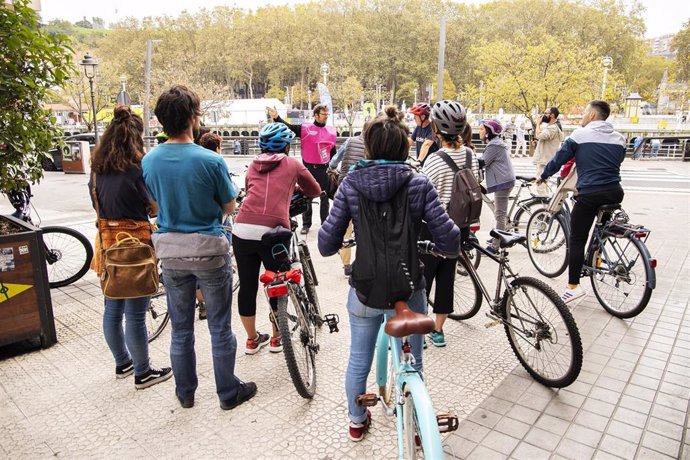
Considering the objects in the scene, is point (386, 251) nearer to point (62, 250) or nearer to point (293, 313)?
point (293, 313)

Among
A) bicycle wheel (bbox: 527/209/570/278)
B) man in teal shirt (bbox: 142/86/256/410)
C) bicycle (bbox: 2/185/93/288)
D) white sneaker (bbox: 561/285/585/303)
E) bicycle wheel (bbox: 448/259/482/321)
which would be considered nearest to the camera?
man in teal shirt (bbox: 142/86/256/410)

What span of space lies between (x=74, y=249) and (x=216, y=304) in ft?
12.2

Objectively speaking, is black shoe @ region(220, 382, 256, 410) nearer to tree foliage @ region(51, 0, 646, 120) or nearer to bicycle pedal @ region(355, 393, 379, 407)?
bicycle pedal @ region(355, 393, 379, 407)

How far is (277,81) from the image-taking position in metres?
65.8

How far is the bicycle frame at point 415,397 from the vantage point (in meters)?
1.98

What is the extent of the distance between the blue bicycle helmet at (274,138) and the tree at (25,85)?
1.94 meters

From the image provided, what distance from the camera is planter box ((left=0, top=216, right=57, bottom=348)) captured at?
12.7ft

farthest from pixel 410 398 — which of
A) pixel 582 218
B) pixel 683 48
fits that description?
Answer: pixel 683 48

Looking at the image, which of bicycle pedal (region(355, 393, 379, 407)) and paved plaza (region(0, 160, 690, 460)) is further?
paved plaza (region(0, 160, 690, 460))

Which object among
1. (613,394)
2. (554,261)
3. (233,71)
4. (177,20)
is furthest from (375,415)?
(177,20)

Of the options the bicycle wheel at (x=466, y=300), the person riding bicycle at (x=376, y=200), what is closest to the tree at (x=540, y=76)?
the bicycle wheel at (x=466, y=300)

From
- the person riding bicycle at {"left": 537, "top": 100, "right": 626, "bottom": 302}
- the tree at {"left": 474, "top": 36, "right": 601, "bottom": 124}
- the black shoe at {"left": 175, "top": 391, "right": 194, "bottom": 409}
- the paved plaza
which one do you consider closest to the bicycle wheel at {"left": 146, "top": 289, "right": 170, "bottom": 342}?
the paved plaza

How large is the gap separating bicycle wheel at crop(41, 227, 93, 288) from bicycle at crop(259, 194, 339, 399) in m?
3.33

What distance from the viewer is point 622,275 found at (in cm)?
465
